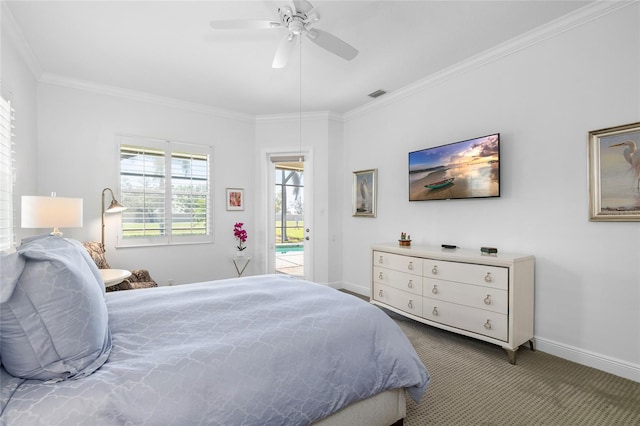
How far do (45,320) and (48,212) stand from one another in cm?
207

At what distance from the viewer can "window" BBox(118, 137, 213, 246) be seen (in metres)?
4.10

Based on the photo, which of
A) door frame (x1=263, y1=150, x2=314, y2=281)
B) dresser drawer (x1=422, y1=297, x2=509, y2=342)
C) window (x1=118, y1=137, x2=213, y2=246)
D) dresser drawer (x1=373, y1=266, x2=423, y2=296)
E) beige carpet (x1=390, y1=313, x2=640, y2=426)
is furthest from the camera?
door frame (x1=263, y1=150, x2=314, y2=281)

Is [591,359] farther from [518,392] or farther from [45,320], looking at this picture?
[45,320]

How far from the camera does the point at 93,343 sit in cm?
117

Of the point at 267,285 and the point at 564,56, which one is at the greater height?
the point at 564,56

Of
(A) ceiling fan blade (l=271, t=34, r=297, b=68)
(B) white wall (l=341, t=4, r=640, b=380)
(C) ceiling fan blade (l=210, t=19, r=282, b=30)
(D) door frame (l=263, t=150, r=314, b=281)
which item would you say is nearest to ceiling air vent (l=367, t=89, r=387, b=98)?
(B) white wall (l=341, t=4, r=640, b=380)

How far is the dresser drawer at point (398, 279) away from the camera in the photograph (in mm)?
3221

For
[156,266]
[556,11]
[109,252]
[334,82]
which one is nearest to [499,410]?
[556,11]

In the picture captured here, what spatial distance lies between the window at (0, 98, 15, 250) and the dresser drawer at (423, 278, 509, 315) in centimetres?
380

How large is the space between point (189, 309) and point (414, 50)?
306cm

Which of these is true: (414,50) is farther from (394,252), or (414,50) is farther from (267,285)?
(267,285)

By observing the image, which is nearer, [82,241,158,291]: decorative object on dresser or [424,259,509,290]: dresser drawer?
[424,259,509,290]: dresser drawer

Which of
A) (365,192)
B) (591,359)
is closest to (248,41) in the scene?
(365,192)

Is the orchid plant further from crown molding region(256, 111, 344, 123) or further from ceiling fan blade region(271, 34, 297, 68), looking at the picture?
ceiling fan blade region(271, 34, 297, 68)
